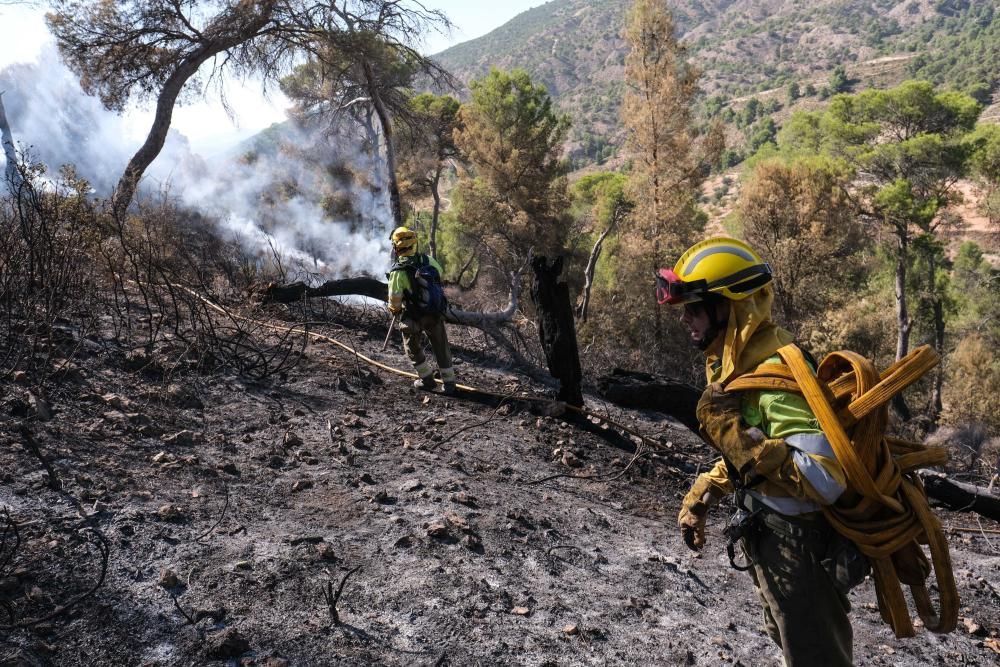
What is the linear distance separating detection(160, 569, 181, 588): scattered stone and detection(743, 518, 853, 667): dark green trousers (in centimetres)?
229

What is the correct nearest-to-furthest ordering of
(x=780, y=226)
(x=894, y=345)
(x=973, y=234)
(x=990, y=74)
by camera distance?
1. (x=780, y=226)
2. (x=894, y=345)
3. (x=973, y=234)
4. (x=990, y=74)

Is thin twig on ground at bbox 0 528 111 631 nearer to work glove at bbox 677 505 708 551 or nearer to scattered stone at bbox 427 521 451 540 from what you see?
scattered stone at bbox 427 521 451 540

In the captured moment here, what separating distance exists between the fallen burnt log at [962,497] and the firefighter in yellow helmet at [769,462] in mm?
3784

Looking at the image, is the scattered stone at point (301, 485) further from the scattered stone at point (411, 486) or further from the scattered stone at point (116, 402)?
the scattered stone at point (116, 402)

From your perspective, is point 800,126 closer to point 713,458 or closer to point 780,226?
point 780,226

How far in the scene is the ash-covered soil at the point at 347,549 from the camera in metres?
2.41

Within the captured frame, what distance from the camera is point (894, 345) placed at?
22391 millimetres

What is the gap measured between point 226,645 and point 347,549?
85 cm

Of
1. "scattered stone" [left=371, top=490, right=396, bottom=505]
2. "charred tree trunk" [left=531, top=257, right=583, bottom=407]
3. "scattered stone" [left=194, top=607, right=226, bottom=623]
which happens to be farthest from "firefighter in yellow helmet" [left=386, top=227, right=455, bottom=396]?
"scattered stone" [left=194, top=607, right=226, bottom=623]

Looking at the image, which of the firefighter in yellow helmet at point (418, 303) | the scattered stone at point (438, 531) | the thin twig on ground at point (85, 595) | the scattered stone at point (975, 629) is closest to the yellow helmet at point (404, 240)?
the firefighter in yellow helmet at point (418, 303)

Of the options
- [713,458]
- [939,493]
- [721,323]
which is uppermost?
[721,323]

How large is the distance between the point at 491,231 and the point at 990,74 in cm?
7897

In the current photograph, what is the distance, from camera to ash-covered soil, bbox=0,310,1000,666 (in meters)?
2.41

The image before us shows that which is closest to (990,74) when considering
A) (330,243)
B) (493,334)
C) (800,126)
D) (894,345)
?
(800,126)
